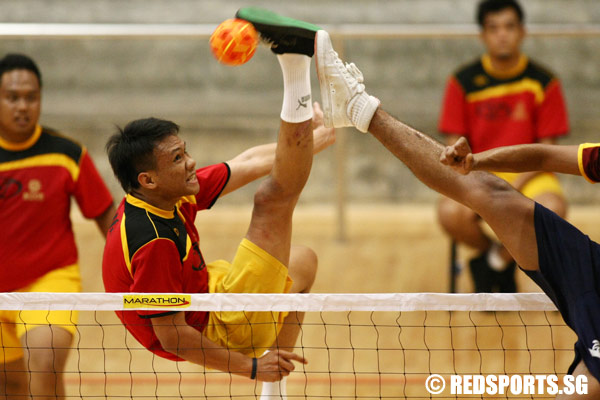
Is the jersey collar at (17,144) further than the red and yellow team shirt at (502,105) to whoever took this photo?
No

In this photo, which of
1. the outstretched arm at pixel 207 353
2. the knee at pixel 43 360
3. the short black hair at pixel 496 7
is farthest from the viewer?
the short black hair at pixel 496 7

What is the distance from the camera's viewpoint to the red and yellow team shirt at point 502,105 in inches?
216

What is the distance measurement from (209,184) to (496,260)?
2475mm

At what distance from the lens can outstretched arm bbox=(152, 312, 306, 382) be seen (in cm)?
310

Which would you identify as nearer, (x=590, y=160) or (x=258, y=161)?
(x=590, y=160)

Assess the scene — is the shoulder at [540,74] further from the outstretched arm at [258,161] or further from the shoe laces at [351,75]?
the shoe laces at [351,75]

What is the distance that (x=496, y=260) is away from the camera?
17.8 ft

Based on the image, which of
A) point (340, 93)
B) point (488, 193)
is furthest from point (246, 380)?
point (488, 193)

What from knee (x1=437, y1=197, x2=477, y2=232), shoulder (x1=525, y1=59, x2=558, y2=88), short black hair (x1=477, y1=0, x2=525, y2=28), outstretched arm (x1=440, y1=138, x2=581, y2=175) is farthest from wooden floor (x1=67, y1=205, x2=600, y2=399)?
short black hair (x1=477, y1=0, x2=525, y2=28)

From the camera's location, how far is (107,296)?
317 cm
